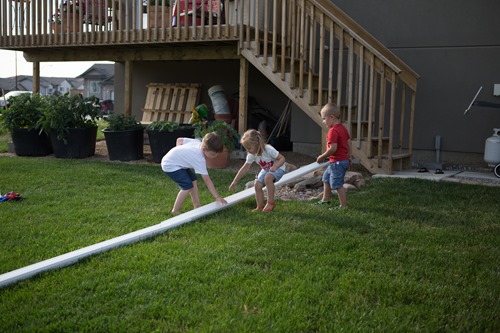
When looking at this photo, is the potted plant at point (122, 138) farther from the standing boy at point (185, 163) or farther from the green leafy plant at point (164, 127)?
the standing boy at point (185, 163)

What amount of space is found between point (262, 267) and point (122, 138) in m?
6.02

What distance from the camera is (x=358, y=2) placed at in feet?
28.7

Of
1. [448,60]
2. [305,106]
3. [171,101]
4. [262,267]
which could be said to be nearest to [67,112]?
[171,101]

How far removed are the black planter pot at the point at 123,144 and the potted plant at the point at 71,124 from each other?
61cm

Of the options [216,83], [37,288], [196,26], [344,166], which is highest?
[196,26]

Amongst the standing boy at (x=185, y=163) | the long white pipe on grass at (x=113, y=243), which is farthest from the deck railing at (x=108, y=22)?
the long white pipe on grass at (x=113, y=243)

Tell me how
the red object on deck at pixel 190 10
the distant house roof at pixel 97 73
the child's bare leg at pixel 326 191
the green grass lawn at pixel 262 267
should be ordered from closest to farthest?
1. the green grass lawn at pixel 262 267
2. the child's bare leg at pixel 326 191
3. the red object on deck at pixel 190 10
4. the distant house roof at pixel 97 73

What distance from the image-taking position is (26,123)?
9.83m

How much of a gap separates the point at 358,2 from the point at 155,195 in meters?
→ 4.73

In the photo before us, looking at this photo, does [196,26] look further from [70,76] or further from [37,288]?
[70,76]

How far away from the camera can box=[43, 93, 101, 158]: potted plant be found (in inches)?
364

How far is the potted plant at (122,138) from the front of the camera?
29.7ft

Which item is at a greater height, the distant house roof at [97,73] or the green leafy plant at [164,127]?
the distant house roof at [97,73]

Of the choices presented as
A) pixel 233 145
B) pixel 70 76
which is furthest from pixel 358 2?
pixel 70 76
